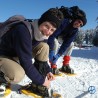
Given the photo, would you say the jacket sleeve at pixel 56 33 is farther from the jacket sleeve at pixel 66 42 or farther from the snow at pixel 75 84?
the snow at pixel 75 84

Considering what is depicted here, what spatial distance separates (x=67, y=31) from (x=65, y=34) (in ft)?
0.40

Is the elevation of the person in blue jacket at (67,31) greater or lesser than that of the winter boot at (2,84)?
greater

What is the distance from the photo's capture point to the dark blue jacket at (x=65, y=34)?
5.83 metres

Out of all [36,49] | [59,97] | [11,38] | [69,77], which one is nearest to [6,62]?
[11,38]

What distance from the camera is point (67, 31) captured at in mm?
6117

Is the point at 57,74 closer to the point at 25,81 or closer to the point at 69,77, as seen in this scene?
the point at 69,77

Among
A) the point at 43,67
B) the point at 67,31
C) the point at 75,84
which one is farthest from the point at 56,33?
the point at 43,67

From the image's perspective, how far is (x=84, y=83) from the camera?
5.28 metres

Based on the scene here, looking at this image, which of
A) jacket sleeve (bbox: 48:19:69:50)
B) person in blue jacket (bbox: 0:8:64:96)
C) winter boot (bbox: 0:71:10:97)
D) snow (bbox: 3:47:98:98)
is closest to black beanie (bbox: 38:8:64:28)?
person in blue jacket (bbox: 0:8:64:96)

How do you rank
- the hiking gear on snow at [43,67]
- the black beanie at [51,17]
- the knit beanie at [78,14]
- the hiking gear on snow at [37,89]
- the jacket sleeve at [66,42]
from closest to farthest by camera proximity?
1. the black beanie at [51,17]
2. the hiking gear on snow at [37,89]
3. the hiking gear on snow at [43,67]
4. the knit beanie at [78,14]
5. the jacket sleeve at [66,42]

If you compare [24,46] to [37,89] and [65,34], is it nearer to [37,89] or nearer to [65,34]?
[37,89]

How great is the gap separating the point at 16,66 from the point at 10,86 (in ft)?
1.87

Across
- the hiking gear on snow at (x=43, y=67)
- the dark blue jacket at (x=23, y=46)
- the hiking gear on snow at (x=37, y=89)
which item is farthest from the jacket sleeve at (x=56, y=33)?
the dark blue jacket at (x=23, y=46)

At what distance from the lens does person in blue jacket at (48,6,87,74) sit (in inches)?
223
